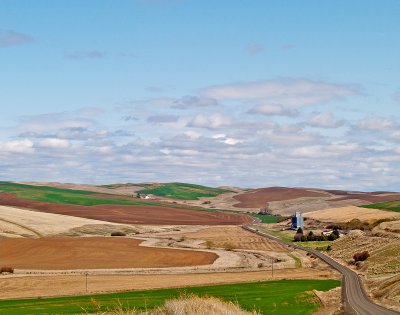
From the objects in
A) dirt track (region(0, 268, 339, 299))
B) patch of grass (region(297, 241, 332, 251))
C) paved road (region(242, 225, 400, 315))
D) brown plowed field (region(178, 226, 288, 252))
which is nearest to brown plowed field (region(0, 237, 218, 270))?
dirt track (region(0, 268, 339, 299))

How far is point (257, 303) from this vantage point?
68875mm

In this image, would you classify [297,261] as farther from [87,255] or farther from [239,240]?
[239,240]

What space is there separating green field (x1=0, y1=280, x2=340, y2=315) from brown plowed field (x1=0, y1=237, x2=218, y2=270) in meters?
37.2

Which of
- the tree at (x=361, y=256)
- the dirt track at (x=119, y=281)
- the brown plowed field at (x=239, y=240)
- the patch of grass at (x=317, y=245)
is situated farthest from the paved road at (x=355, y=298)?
the brown plowed field at (x=239, y=240)

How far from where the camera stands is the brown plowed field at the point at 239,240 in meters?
155

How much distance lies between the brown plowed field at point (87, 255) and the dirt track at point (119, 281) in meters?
16.0

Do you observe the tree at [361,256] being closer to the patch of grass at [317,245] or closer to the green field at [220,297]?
the patch of grass at [317,245]

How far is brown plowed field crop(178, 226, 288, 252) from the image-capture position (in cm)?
15512

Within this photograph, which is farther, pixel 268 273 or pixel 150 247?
pixel 150 247

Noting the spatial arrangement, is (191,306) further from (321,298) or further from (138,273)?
(138,273)

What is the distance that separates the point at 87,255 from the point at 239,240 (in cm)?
5312

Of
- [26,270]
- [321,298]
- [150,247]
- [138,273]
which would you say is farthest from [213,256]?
[321,298]

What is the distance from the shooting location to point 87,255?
433 feet

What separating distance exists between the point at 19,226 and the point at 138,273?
7669 centimetres
